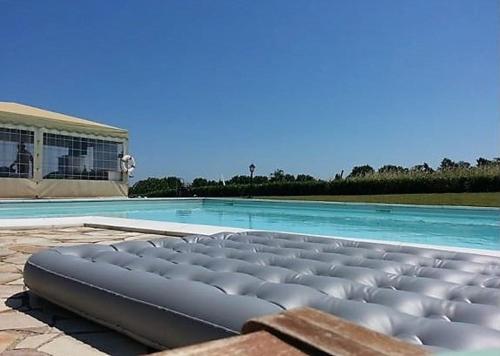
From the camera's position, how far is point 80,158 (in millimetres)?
15109

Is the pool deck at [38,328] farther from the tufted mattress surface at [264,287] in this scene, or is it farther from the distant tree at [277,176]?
the distant tree at [277,176]

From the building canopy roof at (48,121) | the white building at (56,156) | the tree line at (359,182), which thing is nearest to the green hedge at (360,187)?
the tree line at (359,182)

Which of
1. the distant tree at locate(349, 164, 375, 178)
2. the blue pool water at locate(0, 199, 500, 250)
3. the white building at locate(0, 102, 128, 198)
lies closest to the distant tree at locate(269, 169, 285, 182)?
the distant tree at locate(349, 164, 375, 178)

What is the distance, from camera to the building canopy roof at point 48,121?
12.9 meters

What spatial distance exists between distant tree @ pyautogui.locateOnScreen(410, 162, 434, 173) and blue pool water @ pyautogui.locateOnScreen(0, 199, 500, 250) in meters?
6.07

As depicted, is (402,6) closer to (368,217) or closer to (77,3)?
(368,217)

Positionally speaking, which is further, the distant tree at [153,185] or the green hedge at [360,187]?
the distant tree at [153,185]

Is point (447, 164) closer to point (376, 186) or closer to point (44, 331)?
point (376, 186)

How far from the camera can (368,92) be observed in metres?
17.2

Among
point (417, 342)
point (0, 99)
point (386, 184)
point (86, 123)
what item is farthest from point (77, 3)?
point (417, 342)

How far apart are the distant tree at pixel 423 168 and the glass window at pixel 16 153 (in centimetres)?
1322

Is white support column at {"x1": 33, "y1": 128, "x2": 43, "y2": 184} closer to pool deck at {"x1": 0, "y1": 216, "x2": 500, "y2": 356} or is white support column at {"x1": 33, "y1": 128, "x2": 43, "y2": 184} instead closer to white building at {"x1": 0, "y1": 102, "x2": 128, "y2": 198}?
white building at {"x1": 0, "y1": 102, "x2": 128, "y2": 198}

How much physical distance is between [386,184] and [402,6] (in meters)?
9.33

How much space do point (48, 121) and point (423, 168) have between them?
43.1 feet
